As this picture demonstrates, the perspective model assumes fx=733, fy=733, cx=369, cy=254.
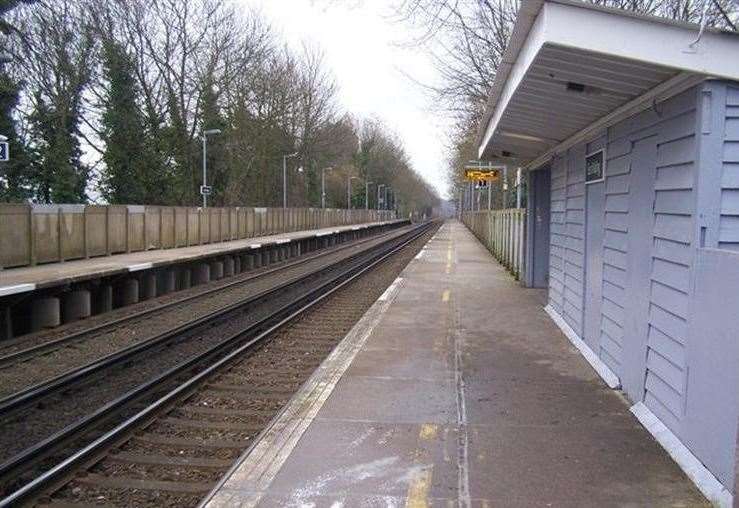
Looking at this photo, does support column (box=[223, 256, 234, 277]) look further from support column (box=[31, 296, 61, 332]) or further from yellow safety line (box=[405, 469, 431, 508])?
yellow safety line (box=[405, 469, 431, 508])

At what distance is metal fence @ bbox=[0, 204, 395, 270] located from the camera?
15.9m

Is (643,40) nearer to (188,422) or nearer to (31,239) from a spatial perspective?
(188,422)

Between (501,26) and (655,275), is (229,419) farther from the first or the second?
(501,26)

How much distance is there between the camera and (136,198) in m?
42.2

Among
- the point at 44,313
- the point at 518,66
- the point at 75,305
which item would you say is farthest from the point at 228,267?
the point at 518,66

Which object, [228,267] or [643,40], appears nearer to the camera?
[643,40]

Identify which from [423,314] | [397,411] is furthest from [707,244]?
[423,314]

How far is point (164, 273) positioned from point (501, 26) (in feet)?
36.7

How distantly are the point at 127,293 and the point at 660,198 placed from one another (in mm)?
13185

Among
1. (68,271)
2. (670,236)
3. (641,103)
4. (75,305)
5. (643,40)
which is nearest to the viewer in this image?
(643,40)

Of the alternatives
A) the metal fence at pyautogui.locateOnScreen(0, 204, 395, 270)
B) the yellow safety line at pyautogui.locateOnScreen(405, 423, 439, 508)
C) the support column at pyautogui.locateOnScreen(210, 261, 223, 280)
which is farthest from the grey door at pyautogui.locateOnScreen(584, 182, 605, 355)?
the support column at pyautogui.locateOnScreen(210, 261, 223, 280)

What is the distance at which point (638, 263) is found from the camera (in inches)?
241

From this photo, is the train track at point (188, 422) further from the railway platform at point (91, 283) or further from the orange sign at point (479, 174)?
the orange sign at point (479, 174)

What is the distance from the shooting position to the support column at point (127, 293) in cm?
1609
